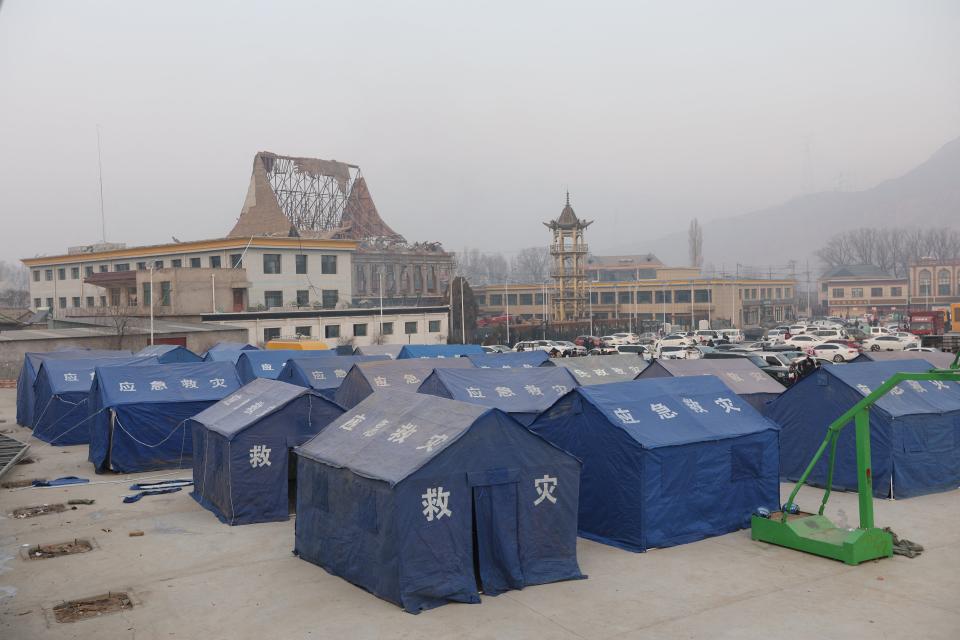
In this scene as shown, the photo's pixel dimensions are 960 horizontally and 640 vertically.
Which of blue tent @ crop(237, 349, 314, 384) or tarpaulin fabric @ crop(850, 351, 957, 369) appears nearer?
tarpaulin fabric @ crop(850, 351, 957, 369)

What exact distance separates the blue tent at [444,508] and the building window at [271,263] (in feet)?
150

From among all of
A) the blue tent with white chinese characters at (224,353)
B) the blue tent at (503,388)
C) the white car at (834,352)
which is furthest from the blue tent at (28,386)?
the white car at (834,352)

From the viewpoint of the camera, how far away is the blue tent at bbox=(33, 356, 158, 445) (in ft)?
73.5

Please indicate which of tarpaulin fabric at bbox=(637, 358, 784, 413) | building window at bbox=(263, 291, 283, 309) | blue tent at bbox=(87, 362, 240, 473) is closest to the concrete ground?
blue tent at bbox=(87, 362, 240, 473)

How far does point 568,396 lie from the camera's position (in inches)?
512

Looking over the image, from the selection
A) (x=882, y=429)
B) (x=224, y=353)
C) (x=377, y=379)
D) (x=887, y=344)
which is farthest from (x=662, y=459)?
(x=887, y=344)

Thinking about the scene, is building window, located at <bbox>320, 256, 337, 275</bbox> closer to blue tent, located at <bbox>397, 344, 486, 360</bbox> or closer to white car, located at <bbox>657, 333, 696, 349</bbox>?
white car, located at <bbox>657, 333, 696, 349</bbox>

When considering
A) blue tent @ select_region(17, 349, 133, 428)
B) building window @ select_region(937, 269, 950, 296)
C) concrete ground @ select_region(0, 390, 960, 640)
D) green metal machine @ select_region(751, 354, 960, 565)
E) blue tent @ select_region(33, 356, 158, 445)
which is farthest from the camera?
building window @ select_region(937, 269, 950, 296)

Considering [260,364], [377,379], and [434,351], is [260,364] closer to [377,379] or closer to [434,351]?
[434,351]

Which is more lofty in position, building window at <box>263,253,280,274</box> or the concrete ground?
building window at <box>263,253,280,274</box>

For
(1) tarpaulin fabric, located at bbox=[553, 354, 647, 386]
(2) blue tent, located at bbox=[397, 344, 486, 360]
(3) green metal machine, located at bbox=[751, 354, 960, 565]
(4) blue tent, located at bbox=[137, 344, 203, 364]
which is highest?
(4) blue tent, located at bbox=[137, 344, 203, 364]

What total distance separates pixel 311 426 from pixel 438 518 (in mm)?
4913

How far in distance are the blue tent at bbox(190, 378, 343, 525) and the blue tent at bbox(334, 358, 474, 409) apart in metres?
4.57

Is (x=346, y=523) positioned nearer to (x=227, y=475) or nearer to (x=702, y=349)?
(x=227, y=475)
